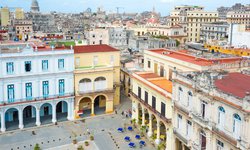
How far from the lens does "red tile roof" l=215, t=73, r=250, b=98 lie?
26219 mm

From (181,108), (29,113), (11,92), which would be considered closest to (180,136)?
(181,108)

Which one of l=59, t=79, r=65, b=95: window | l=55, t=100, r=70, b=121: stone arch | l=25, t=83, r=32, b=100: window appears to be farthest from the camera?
l=55, t=100, r=70, b=121: stone arch

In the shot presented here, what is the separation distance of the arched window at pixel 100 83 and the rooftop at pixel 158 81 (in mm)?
7404

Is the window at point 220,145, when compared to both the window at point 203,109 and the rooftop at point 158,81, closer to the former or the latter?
the window at point 203,109

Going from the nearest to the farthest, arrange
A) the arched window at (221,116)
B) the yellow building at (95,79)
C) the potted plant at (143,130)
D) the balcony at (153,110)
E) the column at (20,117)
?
the arched window at (221,116) < the balcony at (153,110) < the potted plant at (143,130) < the column at (20,117) < the yellow building at (95,79)

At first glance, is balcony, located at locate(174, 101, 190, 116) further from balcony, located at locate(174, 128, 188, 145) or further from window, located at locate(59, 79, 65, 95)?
window, located at locate(59, 79, 65, 95)

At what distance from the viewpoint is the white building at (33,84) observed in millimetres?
42156

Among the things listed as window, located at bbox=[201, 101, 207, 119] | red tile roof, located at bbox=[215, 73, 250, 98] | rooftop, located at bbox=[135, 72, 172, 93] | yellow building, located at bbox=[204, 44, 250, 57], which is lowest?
window, located at bbox=[201, 101, 207, 119]

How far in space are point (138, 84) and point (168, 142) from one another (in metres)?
10.2

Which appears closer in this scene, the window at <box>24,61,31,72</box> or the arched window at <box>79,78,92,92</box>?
the window at <box>24,61,31,72</box>

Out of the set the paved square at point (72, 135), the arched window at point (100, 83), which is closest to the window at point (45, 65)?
the arched window at point (100, 83)

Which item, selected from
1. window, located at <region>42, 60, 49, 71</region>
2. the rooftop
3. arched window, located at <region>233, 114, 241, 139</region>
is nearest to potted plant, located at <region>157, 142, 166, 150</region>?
the rooftop

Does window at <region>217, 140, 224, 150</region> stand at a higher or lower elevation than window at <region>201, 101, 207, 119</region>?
lower

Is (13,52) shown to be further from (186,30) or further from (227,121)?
(186,30)
